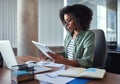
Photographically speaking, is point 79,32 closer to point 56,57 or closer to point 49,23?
point 56,57

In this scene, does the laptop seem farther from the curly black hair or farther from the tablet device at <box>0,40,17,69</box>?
the curly black hair

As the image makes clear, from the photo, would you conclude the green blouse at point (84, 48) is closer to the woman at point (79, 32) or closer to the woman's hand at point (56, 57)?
the woman at point (79, 32)

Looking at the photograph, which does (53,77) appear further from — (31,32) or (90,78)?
(31,32)

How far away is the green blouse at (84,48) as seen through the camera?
179 cm

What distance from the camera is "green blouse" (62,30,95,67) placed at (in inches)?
70.4

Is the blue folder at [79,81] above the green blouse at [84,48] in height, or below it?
below

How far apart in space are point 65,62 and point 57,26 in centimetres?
278

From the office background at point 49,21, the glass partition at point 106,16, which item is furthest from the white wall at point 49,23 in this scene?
the glass partition at point 106,16

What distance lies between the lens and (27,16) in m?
3.48

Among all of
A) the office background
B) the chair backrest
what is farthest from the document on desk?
the office background

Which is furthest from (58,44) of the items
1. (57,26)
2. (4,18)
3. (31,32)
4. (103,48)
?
(103,48)

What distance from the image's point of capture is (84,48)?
1908 millimetres

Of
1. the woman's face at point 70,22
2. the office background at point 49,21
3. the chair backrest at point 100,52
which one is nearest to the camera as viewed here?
the woman's face at point 70,22

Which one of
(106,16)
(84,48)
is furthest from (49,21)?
(84,48)
